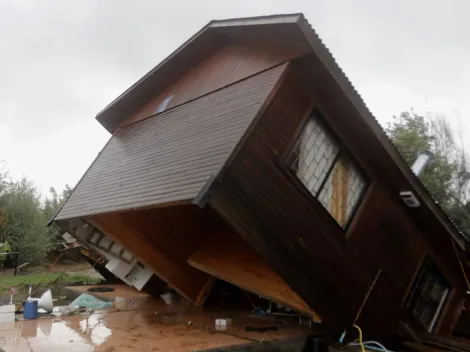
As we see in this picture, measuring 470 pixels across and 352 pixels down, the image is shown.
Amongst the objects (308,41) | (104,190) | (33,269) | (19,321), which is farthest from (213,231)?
(33,269)

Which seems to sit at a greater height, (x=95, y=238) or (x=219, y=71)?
(x=219, y=71)

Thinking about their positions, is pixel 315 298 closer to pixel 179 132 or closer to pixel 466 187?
pixel 179 132

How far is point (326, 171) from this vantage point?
244 inches

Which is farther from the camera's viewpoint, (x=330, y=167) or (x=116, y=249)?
(x=116, y=249)

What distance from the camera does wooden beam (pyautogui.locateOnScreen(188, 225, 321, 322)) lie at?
609 cm

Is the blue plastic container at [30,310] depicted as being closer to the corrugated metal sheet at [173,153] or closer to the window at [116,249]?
the corrugated metal sheet at [173,153]

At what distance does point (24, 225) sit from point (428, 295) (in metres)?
19.7

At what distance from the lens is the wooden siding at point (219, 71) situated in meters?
6.61

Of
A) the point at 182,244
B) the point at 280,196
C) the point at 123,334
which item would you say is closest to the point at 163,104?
the point at 182,244

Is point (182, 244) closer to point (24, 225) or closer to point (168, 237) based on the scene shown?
point (168, 237)

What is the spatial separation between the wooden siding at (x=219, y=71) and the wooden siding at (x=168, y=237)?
2.09 metres

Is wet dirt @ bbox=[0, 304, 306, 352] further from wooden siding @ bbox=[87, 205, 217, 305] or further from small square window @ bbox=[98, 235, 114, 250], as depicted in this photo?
small square window @ bbox=[98, 235, 114, 250]

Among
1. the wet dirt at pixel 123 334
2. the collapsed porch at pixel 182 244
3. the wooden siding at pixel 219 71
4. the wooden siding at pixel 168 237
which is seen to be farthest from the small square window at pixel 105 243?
the wooden siding at pixel 219 71

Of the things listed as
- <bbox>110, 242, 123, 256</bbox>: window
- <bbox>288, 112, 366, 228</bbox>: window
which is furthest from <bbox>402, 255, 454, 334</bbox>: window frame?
<bbox>110, 242, 123, 256</bbox>: window
